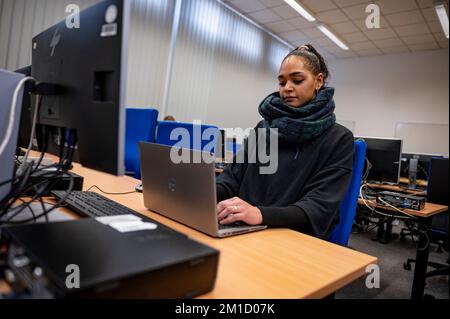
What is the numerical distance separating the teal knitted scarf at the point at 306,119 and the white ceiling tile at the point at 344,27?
14.7 feet

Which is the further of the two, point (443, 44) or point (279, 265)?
point (443, 44)

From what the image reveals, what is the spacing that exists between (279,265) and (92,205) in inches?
20.7

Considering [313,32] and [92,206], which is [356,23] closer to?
[313,32]

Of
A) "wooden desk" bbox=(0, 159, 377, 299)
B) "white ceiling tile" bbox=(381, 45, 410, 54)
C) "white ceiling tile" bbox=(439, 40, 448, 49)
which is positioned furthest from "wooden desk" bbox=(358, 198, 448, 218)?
Result: "white ceiling tile" bbox=(381, 45, 410, 54)

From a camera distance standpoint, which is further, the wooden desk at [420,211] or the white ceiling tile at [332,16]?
the white ceiling tile at [332,16]

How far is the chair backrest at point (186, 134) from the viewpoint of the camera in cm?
214

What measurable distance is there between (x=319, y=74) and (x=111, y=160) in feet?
3.23

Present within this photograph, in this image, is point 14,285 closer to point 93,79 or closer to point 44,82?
point 93,79

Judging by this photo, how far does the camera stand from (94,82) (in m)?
0.63

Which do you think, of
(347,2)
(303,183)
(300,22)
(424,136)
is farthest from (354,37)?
(303,183)

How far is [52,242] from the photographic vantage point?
488 mm

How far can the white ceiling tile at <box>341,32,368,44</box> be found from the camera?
5.49 m

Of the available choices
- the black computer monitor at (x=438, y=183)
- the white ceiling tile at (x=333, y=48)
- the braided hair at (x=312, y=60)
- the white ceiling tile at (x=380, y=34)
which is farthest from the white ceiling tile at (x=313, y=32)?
the braided hair at (x=312, y=60)

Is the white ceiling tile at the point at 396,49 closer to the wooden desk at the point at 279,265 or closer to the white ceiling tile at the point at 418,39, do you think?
the white ceiling tile at the point at 418,39
